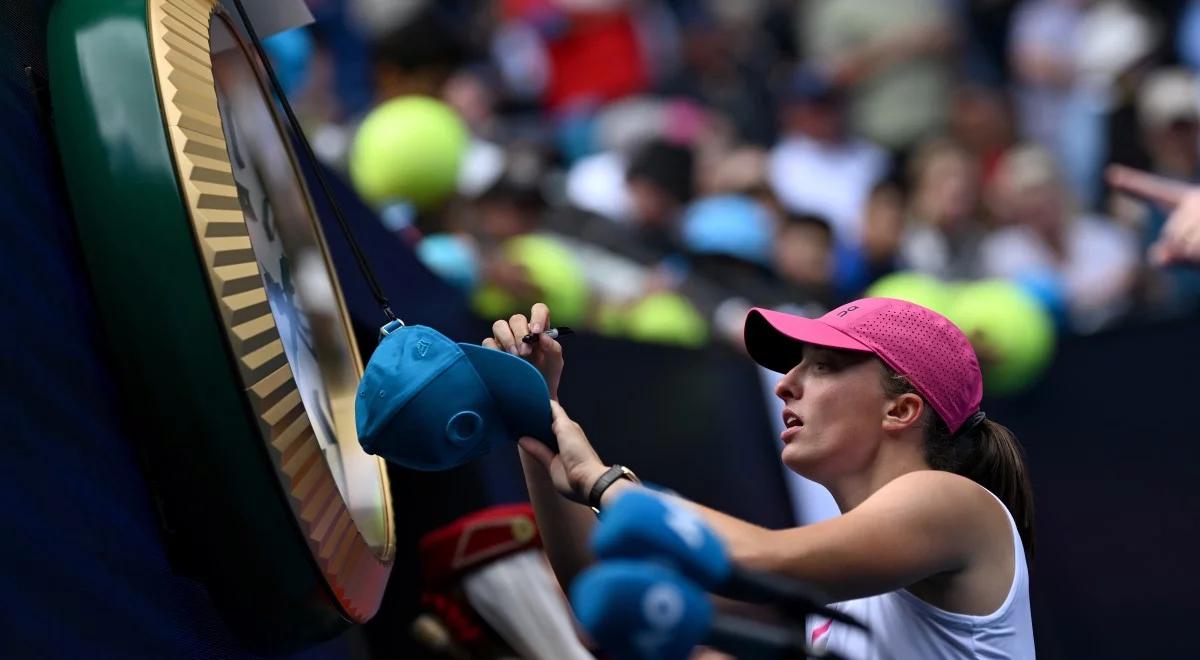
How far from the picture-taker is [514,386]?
2.07m

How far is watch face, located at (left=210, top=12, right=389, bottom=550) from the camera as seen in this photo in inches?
89.6

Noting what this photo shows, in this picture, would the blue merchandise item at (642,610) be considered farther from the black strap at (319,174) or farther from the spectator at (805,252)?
the spectator at (805,252)

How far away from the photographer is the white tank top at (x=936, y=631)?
7.06 ft

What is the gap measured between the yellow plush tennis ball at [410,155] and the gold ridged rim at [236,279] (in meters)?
2.45

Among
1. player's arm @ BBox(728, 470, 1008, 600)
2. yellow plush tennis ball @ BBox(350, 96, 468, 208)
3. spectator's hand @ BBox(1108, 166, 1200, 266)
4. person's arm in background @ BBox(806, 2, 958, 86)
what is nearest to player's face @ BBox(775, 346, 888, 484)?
player's arm @ BBox(728, 470, 1008, 600)

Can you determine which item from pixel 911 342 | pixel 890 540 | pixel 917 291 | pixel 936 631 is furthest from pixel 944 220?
pixel 890 540

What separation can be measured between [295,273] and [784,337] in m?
0.82

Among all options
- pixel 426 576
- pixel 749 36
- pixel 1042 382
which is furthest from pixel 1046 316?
pixel 749 36

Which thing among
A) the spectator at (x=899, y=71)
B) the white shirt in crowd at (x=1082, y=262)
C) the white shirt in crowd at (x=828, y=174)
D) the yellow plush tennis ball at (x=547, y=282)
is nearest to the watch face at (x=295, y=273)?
the yellow plush tennis ball at (x=547, y=282)

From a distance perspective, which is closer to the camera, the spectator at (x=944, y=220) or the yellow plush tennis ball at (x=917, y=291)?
the yellow plush tennis ball at (x=917, y=291)

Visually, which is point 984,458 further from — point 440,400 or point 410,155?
point 410,155

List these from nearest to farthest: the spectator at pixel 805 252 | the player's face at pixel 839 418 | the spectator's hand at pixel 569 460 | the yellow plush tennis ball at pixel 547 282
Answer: the spectator's hand at pixel 569 460, the player's face at pixel 839 418, the yellow plush tennis ball at pixel 547 282, the spectator at pixel 805 252

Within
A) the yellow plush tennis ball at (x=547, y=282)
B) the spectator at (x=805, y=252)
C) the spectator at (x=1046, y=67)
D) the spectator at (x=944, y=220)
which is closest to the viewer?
the yellow plush tennis ball at (x=547, y=282)

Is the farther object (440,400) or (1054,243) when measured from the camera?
(1054,243)
